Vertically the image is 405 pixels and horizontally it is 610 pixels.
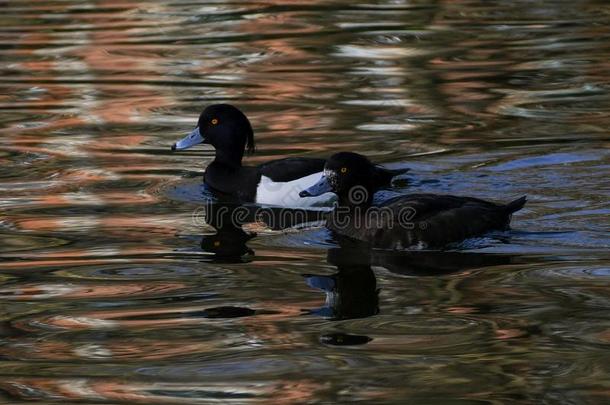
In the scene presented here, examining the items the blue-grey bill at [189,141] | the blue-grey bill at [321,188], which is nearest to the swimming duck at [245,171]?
the blue-grey bill at [189,141]

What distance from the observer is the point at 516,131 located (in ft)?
43.4

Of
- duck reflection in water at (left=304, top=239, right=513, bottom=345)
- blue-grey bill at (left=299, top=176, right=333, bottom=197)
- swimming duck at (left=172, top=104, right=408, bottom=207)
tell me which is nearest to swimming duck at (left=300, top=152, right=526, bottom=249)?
blue-grey bill at (left=299, top=176, right=333, bottom=197)

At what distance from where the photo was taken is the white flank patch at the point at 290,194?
11.0 meters

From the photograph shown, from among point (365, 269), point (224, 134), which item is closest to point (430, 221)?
point (365, 269)

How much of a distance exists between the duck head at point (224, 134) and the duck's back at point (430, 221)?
9.65 ft

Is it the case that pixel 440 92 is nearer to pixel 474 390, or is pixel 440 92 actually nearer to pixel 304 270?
pixel 304 270

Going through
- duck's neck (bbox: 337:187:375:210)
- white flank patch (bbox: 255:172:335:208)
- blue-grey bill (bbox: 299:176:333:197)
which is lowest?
white flank patch (bbox: 255:172:335:208)

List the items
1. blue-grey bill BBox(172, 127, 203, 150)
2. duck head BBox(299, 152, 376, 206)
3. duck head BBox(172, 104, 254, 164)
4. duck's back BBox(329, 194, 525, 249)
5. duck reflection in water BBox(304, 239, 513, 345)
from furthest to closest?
blue-grey bill BBox(172, 127, 203, 150) → duck head BBox(172, 104, 254, 164) → duck head BBox(299, 152, 376, 206) → duck's back BBox(329, 194, 525, 249) → duck reflection in water BBox(304, 239, 513, 345)

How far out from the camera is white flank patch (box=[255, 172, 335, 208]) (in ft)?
36.2

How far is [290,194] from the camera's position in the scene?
36.3 ft

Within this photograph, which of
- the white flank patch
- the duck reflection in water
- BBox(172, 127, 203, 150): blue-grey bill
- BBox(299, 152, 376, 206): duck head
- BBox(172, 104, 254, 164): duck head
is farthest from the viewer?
BBox(172, 127, 203, 150): blue-grey bill

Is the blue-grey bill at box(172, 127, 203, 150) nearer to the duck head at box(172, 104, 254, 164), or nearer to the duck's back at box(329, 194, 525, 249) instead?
the duck head at box(172, 104, 254, 164)

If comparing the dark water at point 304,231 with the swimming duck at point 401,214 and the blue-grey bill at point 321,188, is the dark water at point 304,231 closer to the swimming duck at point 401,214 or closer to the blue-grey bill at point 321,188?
the swimming duck at point 401,214

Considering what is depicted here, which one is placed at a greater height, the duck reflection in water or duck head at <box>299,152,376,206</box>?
duck head at <box>299,152,376,206</box>
